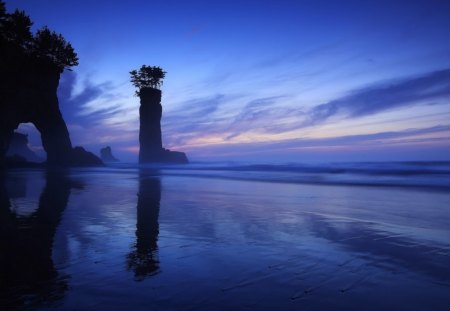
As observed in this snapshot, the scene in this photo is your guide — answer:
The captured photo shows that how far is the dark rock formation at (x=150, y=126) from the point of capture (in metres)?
75.4

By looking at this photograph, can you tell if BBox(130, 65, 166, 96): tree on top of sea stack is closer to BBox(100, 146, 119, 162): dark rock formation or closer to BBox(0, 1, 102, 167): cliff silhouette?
BBox(0, 1, 102, 167): cliff silhouette

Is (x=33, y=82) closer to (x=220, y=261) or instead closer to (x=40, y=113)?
(x=40, y=113)

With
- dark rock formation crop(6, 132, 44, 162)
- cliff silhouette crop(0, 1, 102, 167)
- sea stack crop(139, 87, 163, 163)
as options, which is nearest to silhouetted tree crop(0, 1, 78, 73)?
cliff silhouette crop(0, 1, 102, 167)

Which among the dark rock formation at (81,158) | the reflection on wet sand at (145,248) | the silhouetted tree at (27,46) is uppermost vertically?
the silhouetted tree at (27,46)

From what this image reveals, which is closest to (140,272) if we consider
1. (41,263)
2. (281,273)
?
(41,263)

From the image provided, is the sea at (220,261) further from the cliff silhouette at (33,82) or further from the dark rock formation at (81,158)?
the dark rock formation at (81,158)

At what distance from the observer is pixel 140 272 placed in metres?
3.74

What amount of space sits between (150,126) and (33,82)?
36581 millimetres

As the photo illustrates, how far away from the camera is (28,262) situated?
4.05m

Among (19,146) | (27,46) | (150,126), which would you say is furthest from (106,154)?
(27,46)

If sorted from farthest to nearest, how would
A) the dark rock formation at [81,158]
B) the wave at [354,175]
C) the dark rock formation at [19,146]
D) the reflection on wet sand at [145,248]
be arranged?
the dark rock formation at [19,146]
the dark rock formation at [81,158]
the wave at [354,175]
the reflection on wet sand at [145,248]

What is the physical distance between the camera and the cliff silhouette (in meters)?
35.2

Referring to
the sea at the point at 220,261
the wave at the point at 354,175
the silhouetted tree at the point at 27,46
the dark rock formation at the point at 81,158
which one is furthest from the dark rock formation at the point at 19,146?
the sea at the point at 220,261

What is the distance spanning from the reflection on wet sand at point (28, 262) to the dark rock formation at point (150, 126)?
2758 inches
